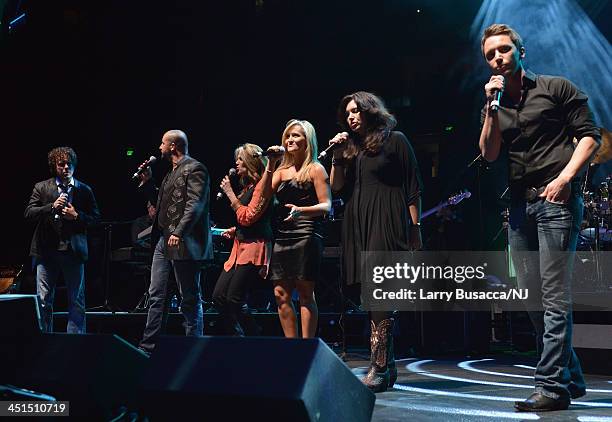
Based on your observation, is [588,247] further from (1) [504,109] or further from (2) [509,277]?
(1) [504,109]

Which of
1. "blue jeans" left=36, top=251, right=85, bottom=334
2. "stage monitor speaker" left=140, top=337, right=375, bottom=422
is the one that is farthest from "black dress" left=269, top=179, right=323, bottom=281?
"blue jeans" left=36, top=251, right=85, bottom=334

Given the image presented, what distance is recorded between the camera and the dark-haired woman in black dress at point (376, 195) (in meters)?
3.45

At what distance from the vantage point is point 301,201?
12.4 feet

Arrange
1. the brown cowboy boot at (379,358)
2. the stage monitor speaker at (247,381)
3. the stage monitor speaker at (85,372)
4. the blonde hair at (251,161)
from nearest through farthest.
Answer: the stage monitor speaker at (247,381) < the stage monitor speaker at (85,372) < the brown cowboy boot at (379,358) < the blonde hair at (251,161)

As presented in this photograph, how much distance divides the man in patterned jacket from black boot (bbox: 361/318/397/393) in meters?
1.68

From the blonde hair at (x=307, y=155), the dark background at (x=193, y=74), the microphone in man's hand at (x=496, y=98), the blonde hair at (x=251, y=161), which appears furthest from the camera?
the dark background at (x=193, y=74)

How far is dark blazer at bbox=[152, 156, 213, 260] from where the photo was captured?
4.57m

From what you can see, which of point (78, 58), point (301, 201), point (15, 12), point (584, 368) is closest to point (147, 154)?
point (78, 58)

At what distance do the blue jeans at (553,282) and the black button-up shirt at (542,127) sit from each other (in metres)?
0.13

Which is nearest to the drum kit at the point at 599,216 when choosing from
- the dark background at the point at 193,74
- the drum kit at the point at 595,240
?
the drum kit at the point at 595,240

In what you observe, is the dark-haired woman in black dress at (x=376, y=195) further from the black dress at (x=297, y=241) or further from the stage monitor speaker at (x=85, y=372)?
the stage monitor speaker at (x=85, y=372)

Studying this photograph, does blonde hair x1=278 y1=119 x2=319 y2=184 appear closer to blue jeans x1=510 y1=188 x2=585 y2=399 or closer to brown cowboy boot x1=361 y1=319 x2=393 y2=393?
brown cowboy boot x1=361 y1=319 x2=393 y2=393

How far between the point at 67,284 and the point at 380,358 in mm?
3079

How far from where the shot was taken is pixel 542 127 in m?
2.82
